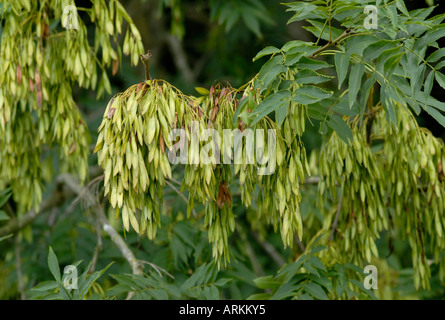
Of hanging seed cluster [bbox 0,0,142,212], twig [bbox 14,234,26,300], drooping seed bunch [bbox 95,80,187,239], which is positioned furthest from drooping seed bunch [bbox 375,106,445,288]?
twig [bbox 14,234,26,300]

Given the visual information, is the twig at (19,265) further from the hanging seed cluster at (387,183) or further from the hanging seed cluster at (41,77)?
the hanging seed cluster at (387,183)

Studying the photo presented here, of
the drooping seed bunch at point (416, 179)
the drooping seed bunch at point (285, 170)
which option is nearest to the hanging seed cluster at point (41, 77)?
the drooping seed bunch at point (285, 170)

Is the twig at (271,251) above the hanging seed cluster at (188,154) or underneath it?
underneath

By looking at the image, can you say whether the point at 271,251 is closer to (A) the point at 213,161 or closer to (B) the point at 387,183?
(B) the point at 387,183

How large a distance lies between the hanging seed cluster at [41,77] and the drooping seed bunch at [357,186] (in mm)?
874

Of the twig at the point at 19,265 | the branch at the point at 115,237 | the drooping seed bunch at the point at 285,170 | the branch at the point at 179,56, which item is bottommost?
the twig at the point at 19,265

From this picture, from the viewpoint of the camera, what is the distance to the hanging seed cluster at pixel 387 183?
207 cm

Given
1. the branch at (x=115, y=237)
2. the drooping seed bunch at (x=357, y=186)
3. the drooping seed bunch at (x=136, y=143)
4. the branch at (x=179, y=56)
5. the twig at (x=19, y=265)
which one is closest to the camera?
the drooping seed bunch at (x=136, y=143)

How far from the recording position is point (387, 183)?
224 cm

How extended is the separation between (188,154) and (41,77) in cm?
87

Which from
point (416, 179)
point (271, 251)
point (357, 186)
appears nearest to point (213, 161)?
point (357, 186)

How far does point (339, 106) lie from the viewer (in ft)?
6.44
